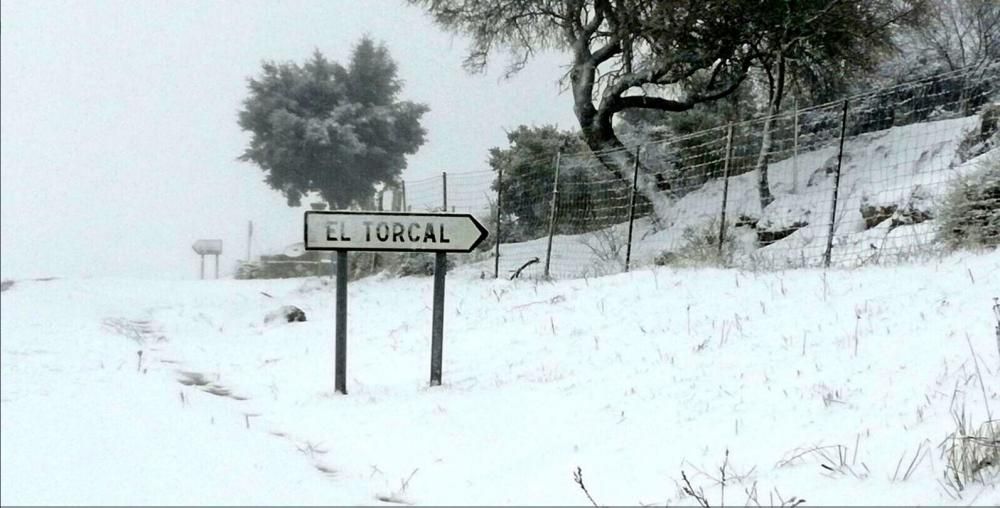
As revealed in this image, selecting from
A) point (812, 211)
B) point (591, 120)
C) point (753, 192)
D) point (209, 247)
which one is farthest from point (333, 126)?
point (209, 247)

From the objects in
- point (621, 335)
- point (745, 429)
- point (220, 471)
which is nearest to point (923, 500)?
point (745, 429)

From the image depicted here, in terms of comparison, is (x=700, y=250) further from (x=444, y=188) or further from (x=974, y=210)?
(x=444, y=188)

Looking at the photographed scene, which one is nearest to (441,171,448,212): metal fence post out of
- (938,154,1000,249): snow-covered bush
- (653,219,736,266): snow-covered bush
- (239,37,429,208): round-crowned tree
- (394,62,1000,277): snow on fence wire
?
(394,62,1000,277): snow on fence wire

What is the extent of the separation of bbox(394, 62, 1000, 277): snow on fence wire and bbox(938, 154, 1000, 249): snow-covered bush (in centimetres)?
80

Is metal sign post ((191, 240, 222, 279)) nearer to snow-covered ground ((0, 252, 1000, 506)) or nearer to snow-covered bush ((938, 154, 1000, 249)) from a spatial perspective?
snow-covered ground ((0, 252, 1000, 506))

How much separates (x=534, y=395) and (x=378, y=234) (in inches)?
47.1

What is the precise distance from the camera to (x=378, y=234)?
12.8 feet

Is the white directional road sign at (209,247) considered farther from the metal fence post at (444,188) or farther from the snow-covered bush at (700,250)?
the metal fence post at (444,188)

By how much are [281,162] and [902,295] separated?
1412 cm

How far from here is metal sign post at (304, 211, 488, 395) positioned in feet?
12.7

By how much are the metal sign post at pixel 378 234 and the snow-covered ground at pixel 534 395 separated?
59cm

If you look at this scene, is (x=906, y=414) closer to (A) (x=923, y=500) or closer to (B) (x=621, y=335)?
(A) (x=923, y=500)

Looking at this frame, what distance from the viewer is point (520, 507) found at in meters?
1.29

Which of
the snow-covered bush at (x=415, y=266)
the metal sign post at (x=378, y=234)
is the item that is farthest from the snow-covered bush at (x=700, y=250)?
the snow-covered bush at (x=415, y=266)
